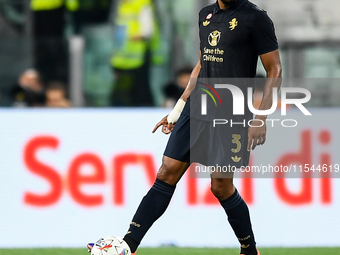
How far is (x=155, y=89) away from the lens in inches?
342

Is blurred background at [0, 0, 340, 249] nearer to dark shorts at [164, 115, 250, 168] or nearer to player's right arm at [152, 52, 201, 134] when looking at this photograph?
player's right arm at [152, 52, 201, 134]

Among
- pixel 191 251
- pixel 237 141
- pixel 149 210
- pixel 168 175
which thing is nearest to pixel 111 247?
pixel 149 210

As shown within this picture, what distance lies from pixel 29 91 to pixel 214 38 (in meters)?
4.11

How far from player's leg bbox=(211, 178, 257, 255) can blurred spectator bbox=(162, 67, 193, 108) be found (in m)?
3.27

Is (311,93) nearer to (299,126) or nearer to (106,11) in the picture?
(299,126)

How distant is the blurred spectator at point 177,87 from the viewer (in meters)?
8.12

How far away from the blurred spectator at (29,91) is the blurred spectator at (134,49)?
95cm

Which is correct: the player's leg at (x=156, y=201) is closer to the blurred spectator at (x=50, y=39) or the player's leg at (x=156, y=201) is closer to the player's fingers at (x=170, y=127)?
the player's fingers at (x=170, y=127)

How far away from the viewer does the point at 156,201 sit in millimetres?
4707

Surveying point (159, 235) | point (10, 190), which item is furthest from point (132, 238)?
point (10, 190)

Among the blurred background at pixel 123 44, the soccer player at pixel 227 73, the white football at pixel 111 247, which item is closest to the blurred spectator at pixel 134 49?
the blurred background at pixel 123 44

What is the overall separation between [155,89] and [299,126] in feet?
7.90

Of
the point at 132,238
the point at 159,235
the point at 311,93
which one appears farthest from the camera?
the point at 311,93

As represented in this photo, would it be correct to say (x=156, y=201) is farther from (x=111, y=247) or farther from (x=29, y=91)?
(x=29, y=91)
